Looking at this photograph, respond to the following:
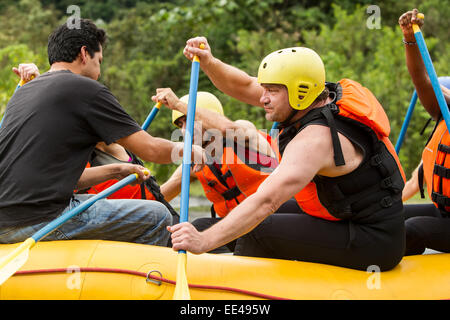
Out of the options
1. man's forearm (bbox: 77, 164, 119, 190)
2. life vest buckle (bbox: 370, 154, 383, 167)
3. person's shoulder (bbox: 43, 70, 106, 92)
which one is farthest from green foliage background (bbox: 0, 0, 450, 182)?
life vest buckle (bbox: 370, 154, 383, 167)

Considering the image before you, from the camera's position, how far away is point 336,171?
320 cm

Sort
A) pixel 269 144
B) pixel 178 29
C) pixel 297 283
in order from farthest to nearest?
pixel 178 29 → pixel 269 144 → pixel 297 283

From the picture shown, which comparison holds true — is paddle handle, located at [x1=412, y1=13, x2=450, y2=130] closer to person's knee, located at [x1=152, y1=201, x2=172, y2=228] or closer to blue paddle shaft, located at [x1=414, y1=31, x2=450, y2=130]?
blue paddle shaft, located at [x1=414, y1=31, x2=450, y2=130]

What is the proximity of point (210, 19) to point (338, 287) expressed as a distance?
36.5 ft

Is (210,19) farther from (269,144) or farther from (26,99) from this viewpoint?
(26,99)

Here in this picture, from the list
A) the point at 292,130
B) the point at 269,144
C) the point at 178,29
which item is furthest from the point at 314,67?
the point at 178,29

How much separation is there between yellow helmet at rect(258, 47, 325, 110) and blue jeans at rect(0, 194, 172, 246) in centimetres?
108

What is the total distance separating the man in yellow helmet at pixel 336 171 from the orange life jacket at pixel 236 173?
807 millimetres

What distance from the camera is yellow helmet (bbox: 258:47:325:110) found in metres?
3.33

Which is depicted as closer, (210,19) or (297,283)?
(297,283)

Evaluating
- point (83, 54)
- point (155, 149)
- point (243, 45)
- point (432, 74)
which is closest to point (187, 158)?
point (155, 149)

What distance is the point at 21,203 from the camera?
329 cm

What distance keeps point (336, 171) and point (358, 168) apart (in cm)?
16

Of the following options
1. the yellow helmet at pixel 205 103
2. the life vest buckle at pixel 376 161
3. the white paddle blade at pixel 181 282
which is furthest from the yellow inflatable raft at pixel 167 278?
the yellow helmet at pixel 205 103
